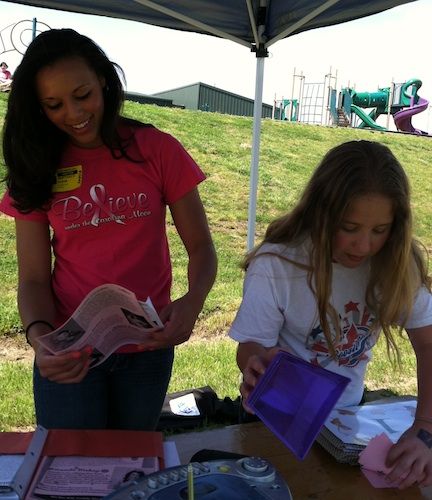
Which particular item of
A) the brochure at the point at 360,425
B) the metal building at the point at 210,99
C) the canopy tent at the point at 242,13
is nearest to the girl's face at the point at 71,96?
the brochure at the point at 360,425

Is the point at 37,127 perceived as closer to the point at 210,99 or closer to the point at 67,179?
the point at 67,179

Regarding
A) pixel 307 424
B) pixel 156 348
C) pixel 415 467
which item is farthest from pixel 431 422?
pixel 156 348

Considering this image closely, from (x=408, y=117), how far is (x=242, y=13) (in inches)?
656

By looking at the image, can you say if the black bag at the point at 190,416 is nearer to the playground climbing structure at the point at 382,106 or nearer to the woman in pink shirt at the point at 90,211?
the woman in pink shirt at the point at 90,211

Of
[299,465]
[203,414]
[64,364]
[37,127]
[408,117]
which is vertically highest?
[408,117]

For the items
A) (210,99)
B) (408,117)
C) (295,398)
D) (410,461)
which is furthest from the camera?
(408,117)

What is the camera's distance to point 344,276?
136 cm

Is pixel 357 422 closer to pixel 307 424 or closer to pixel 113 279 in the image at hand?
pixel 307 424

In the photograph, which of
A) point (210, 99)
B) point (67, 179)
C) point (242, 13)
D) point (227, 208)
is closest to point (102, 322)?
point (67, 179)

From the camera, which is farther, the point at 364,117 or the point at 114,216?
the point at 364,117

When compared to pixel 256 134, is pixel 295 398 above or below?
below

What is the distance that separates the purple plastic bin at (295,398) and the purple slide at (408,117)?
18.2 m

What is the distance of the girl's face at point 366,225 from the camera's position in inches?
48.1

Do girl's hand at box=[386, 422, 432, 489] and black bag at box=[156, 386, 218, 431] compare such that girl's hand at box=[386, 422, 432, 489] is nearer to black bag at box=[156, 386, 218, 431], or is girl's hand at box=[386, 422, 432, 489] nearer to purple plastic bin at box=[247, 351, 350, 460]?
purple plastic bin at box=[247, 351, 350, 460]
